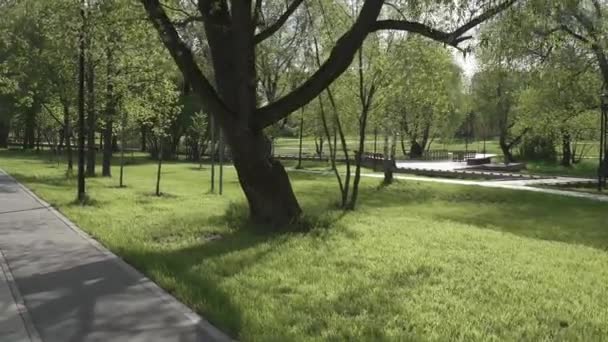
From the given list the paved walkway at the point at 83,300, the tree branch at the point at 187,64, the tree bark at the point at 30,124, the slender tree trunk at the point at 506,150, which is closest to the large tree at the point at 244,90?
the tree branch at the point at 187,64

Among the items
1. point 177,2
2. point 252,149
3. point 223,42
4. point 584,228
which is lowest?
point 584,228

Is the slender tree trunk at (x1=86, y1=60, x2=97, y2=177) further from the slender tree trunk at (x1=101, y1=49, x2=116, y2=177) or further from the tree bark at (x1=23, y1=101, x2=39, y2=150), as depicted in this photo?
the tree bark at (x1=23, y1=101, x2=39, y2=150)

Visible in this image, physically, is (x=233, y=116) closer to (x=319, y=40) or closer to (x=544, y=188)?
(x=319, y=40)

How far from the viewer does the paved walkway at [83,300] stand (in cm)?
564

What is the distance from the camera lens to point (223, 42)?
38.3 feet

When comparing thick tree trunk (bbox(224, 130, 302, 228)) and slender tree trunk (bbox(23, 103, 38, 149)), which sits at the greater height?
slender tree trunk (bbox(23, 103, 38, 149))

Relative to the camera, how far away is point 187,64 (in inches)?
453

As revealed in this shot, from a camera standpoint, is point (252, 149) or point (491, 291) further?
point (252, 149)

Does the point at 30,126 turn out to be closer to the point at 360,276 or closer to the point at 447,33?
the point at 447,33

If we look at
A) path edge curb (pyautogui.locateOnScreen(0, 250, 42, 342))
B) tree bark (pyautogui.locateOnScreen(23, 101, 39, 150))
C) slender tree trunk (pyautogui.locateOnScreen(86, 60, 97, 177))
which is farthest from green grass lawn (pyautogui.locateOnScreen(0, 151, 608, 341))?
tree bark (pyautogui.locateOnScreen(23, 101, 39, 150))

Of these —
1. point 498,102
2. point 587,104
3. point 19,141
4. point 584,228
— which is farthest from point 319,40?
point 19,141

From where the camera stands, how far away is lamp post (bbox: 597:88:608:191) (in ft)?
94.7

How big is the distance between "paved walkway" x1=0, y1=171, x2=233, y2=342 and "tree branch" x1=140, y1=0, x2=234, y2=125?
3012 mm

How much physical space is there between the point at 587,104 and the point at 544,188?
5664 mm
